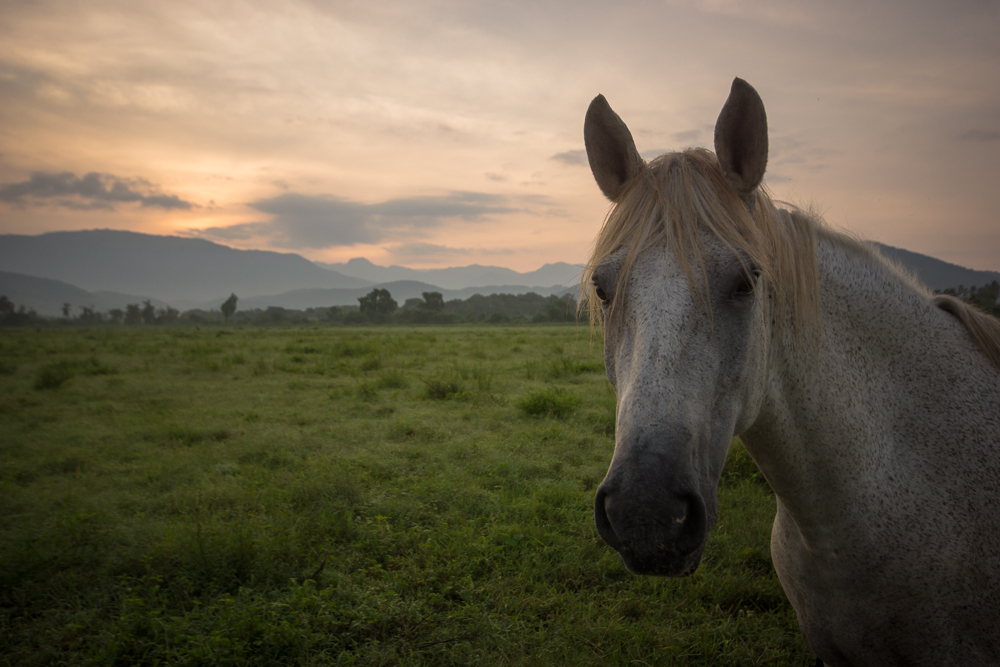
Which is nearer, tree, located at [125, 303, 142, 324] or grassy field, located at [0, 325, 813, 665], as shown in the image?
grassy field, located at [0, 325, 813, 665]

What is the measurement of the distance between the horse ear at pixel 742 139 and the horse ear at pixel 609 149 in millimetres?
330

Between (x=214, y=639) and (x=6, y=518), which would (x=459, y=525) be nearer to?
(x=214, y=639)

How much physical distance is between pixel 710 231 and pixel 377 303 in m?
65.8

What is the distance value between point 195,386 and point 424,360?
556cm

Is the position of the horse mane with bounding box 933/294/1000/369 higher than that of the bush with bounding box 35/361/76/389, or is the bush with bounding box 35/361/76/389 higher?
the horse mane with bounding box 933/294/1000/369

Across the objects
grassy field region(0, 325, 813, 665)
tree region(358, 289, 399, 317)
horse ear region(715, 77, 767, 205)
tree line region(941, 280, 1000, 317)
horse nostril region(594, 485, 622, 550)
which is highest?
tree region(358, 289, 399, 317)

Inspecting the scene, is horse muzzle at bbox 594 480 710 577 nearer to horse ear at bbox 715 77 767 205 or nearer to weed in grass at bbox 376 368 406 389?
horse ear at bbox 715 77 767 205

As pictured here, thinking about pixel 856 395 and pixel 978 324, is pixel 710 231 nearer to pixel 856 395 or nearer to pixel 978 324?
pixel 856 395

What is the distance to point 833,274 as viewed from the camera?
179 centimetres

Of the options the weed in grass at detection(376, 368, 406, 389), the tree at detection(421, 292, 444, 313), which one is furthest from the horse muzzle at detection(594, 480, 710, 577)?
the tree at detection(421, 292, 444, 313)

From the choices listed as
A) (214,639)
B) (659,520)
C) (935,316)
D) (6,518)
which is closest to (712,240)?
(659,520)

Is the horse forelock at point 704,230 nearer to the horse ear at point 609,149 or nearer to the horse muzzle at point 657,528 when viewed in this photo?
the horse ear at point 609,149

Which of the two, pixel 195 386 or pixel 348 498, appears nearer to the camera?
pixel 348 498

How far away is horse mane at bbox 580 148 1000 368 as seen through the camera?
1481 millimetres
